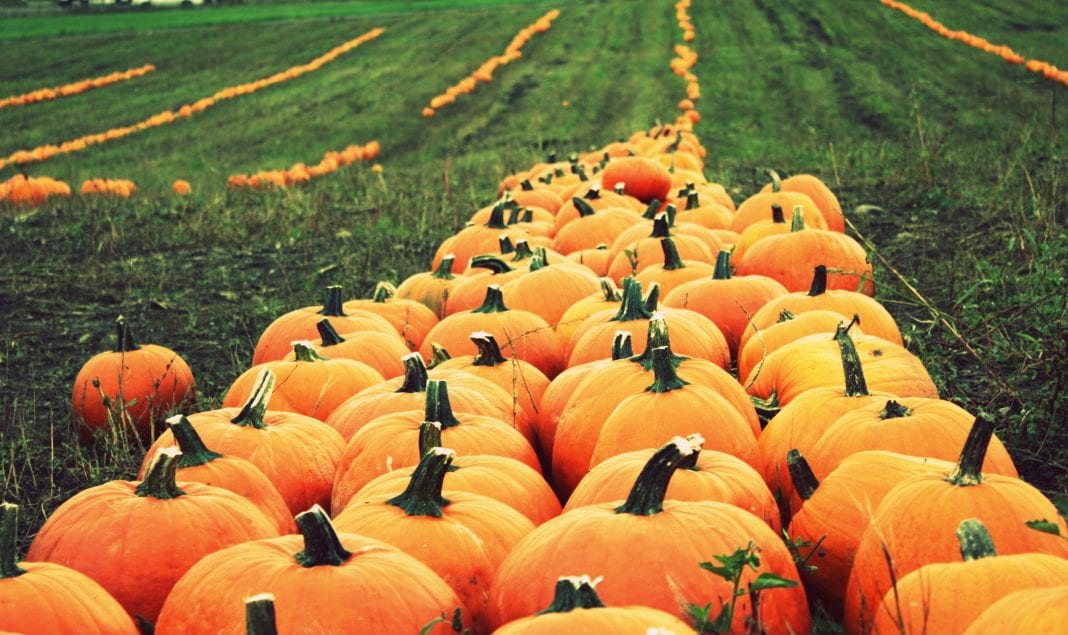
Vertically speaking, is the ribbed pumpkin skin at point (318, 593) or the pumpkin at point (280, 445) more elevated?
the ribbed pumpkin skin at point (318, 593)

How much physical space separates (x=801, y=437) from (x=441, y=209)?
9.22m

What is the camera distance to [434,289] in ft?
21.1

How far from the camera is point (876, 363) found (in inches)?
154

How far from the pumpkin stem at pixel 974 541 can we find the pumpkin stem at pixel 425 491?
114cm

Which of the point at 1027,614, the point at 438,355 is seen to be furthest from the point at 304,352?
the point at 1027,614

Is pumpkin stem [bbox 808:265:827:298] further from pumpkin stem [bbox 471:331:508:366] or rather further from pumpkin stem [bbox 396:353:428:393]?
pumpkin stem [bbox 396:353:428:393]

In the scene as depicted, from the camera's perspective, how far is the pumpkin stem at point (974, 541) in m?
2.11

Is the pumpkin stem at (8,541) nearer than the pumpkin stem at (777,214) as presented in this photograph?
Yes

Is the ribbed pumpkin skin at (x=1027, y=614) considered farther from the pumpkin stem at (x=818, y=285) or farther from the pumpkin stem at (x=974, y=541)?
the pumpkin stem at (x=818, y=285)

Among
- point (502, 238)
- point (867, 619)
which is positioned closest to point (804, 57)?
point (502, 238)

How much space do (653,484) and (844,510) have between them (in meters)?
0.68

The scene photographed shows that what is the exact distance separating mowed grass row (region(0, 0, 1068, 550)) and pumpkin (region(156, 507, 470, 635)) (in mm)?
1954

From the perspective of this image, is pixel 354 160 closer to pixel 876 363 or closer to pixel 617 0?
pixel 876 363

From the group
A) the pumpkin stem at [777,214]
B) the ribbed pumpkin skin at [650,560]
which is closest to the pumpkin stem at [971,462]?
the ribbed pumpkin skin at [650,560]
